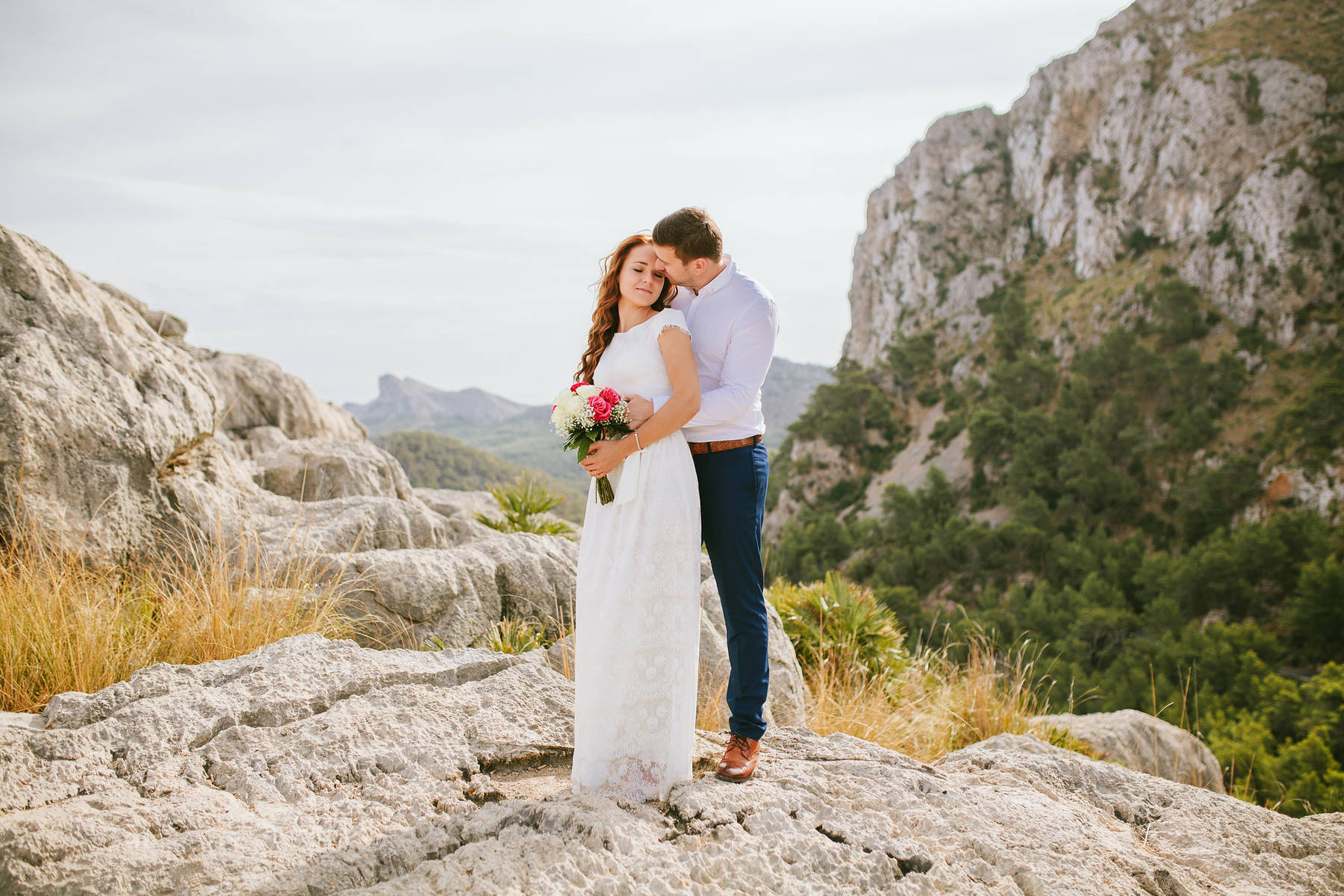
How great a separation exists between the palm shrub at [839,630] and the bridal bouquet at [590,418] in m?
4.57

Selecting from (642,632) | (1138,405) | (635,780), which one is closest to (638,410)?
(642,632)

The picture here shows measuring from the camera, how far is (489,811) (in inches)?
107

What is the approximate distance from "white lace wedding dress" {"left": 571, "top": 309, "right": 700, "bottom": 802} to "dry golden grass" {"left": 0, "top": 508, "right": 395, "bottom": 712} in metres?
2.28

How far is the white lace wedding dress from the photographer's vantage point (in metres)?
3.05


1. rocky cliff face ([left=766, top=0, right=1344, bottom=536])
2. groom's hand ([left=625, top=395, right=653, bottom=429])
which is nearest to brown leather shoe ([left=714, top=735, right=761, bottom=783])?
groom's hand ([left=625, top=395, right=653, bottom=429])

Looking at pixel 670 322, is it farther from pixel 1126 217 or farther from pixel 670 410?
pixel 1126 217

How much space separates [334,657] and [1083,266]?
73.4 m

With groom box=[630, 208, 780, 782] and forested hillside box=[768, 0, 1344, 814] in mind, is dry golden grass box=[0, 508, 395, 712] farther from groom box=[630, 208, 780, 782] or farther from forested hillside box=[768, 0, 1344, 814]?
forested hillside box=[768, 0, 1344, 814]

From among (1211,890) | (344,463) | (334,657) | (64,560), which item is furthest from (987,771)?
(344,463)

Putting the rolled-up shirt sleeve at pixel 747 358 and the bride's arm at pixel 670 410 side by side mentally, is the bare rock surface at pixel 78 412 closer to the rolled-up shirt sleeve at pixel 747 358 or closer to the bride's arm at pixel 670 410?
the bride's arm at pixel 670 410

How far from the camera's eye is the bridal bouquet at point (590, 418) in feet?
10.2

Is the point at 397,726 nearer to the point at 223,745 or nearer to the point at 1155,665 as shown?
the point at 223,745

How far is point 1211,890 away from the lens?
2863 millimetres

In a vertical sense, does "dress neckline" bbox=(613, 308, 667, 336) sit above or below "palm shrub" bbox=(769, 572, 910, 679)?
above
